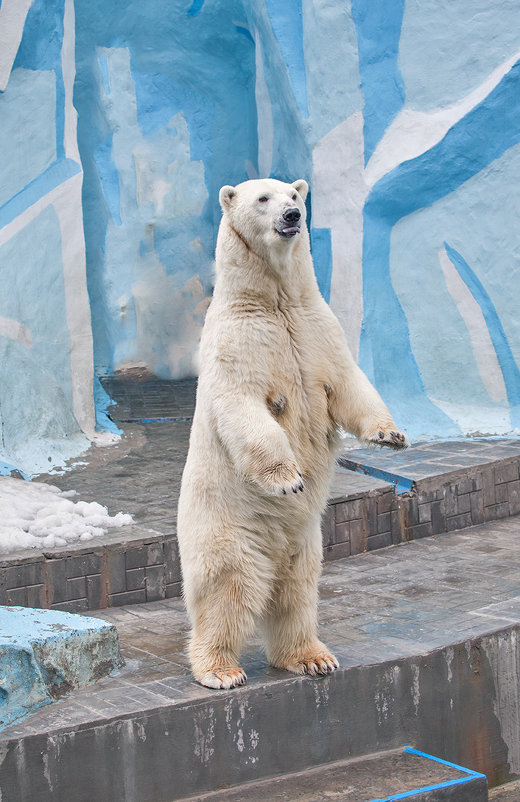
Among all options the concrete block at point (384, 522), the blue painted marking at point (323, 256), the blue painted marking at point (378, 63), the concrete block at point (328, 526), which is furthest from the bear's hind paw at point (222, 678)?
the blue painted marking at point (378, 63)

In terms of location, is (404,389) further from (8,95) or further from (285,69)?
(8,95)

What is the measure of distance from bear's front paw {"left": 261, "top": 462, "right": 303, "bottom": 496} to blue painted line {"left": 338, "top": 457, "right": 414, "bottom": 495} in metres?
2.93

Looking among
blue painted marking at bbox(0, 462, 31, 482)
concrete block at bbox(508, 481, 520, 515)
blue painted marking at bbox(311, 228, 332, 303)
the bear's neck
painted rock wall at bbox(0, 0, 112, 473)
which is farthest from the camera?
blue painted marking at bbox(311, 228, 332, 303)

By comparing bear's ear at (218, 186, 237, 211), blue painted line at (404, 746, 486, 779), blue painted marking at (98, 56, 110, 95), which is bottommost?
blue painted line at (404, 746, 486, 779)

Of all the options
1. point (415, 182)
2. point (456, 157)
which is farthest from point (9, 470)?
point (456, 157)

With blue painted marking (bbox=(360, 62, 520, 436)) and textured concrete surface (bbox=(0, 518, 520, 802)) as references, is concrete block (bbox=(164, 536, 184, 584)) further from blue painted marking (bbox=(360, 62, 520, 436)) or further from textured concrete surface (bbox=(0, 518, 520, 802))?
blue painted marking (bbox=(360, 62, 520, 436))

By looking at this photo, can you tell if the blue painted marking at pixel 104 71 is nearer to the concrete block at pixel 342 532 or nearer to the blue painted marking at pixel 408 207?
the blue painted marking at pixel 408 207

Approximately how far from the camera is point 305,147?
7.59 metres

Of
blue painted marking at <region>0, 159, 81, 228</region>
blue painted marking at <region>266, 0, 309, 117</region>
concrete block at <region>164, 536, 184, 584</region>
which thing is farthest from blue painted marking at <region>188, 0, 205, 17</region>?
concrete block at <region>164, 536, 184, 584</region>

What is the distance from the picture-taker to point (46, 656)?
3168mm

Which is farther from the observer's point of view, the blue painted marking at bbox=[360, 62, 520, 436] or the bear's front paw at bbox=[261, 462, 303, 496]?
the blue painted marking at bbox=[360, 62, 520, 436]

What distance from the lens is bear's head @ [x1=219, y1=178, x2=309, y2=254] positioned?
121 inches

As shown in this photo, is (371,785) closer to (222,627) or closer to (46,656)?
(222,627)

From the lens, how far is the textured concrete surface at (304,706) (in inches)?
115
